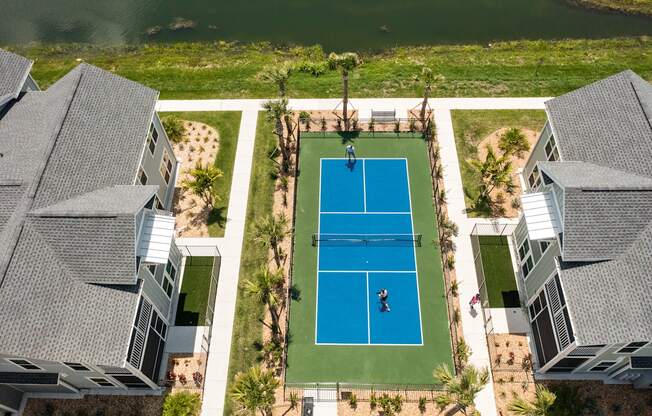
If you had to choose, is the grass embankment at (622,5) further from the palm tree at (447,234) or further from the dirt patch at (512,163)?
the palm tree at (447,234)

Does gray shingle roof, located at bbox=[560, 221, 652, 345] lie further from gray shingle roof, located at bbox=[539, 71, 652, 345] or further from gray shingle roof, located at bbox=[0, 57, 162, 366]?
gray shingle roof, located at bbox=[0, 57, 162, 366]

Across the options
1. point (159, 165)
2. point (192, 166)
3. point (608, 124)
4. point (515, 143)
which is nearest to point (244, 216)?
point (192, 166)

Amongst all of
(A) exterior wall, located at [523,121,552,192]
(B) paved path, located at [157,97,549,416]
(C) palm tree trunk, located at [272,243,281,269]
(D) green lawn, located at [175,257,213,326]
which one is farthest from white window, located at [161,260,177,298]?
(A) exterior wall, located at [523,121,552,192]

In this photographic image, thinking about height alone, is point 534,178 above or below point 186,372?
above

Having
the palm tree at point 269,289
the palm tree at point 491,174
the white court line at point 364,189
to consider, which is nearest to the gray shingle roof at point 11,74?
the palm tree at point 269,289

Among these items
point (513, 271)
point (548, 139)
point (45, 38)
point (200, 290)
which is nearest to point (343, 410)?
point (200, 290)

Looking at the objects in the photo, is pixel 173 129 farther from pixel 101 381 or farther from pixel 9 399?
pixel 9 399
